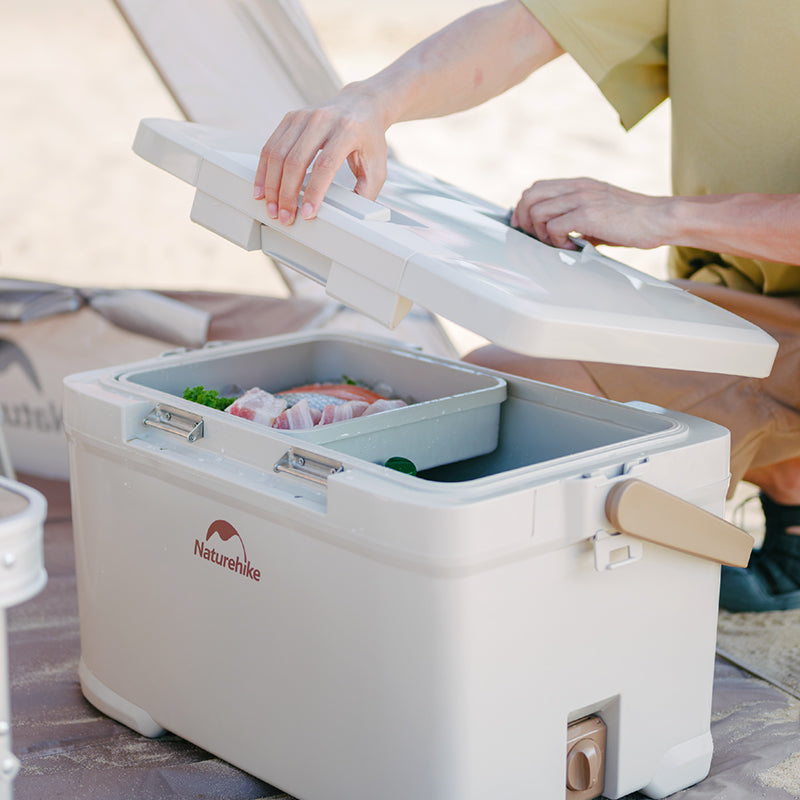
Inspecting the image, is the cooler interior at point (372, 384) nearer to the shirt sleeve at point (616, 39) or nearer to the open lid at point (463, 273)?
the open lid at point (463, 273)

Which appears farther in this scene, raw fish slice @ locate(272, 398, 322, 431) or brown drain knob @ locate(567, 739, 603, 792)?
raw fish slice @ locate(272, 398, 322, 431)

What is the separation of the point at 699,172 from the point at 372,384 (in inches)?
22.9

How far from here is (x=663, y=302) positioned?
1.17 metres

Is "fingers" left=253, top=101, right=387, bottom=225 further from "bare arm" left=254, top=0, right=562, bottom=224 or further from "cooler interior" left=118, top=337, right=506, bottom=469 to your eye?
"cooler interior" left=118, top=337, right=506, bottom=469

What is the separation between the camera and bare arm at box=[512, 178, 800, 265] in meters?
1.34

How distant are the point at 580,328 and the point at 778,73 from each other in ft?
2.34

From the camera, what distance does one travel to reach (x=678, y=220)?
4.42 ft

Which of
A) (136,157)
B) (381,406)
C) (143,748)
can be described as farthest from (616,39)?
(136,157)

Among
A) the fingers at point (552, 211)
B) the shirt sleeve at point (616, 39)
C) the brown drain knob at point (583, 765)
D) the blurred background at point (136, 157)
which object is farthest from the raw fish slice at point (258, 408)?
the blurred background at point (136, 157)

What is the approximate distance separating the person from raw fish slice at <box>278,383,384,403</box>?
0.26m

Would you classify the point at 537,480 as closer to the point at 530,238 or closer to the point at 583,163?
the point at 530,238

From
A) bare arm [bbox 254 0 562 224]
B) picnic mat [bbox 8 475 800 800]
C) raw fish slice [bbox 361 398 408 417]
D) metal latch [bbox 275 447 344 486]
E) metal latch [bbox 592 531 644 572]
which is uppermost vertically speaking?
bare arm [bbox 254 0 562 224]

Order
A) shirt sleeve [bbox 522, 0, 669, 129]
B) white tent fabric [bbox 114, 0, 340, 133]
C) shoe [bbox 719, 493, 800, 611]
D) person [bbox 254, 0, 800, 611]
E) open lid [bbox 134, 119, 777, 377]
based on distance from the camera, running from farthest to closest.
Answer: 1. white tent fabric [bbox 114, 0, 340, 133]
2. shoe [bbox 719, 493, 800, 611]
3. shirt sleeve [bbox 522, 0, 669, 129]
4. person [bbox 254, 0, 800, 611]
5. open lid [bbox 134, 119, 777, 377]

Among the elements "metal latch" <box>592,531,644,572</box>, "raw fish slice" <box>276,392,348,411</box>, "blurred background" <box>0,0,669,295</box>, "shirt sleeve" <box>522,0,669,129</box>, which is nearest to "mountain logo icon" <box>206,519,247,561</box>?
"raw fish slice" <box>276,392,348,411</box>
